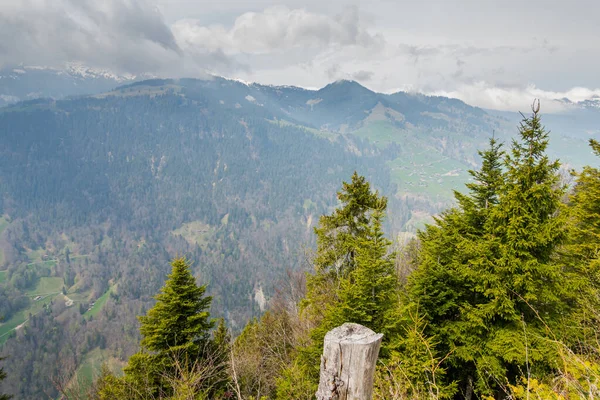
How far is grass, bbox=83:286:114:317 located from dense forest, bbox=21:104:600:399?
14194 cm

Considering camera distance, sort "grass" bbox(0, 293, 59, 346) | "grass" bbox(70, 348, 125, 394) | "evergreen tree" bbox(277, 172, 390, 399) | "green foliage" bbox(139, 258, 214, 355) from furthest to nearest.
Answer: "grass" bbox(0, 293, 59, 346) → "grass" bbox(70, 348, 125, 394) → "green foliage" bbox(139, 258, 214, 355) → "evergreen tree" bbox(277, 172, 390, 399)

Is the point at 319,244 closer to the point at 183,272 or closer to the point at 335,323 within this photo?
the point at 335,323

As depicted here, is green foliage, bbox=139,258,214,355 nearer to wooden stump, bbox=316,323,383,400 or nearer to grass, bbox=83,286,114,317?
wooden stump, bbox=316,323,383,400

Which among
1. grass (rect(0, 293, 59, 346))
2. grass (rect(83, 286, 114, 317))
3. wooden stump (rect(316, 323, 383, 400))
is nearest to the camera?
wooden stump (rect(316, 323, 383, 400))

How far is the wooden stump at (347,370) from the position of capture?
2.20 metres

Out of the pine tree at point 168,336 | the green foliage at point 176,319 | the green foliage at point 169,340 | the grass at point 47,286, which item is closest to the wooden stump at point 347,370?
the green foliage at point 169,340

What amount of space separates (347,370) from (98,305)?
164495mm

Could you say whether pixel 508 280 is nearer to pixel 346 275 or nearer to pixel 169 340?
pixel 346 275

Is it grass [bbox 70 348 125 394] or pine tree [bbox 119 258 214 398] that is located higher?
pine tree [bbox 119 258 214 398]

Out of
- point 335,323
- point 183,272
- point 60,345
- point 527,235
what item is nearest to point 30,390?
point 60,345

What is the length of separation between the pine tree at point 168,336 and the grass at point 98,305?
141 metres

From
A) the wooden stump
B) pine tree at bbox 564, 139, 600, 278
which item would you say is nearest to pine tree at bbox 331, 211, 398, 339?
pine tree at bbox 564, 139, 600, 278

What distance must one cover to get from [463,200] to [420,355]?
6.94m

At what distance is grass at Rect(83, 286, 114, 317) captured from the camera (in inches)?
4904
